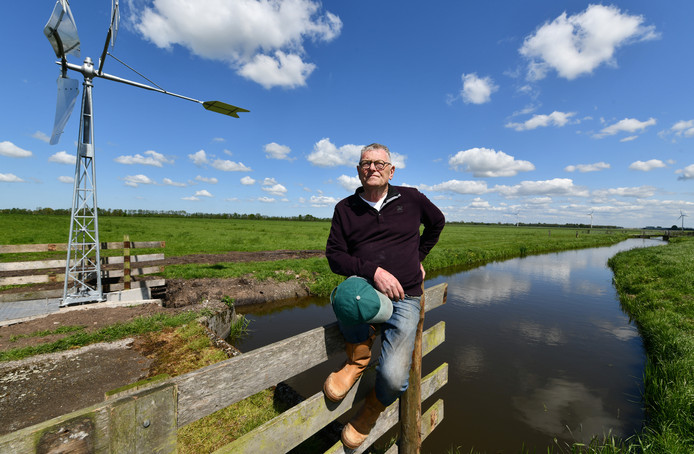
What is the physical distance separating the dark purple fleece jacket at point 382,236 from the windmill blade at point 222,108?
29.3 ft

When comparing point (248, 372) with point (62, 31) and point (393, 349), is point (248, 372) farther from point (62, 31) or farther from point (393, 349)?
point (62, 31)

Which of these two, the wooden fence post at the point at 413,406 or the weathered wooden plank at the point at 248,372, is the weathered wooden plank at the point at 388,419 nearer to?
the wooden fence post at the point at 413,406

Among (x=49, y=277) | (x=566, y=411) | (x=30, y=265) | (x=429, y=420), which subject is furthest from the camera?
(x=49, y=277)

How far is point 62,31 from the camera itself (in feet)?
27.5

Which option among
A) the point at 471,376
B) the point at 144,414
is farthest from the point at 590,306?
the point at 144,414

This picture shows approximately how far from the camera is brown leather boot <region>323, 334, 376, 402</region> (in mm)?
2383

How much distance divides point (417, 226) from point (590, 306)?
15237 mm

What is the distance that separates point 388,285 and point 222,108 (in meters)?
10.7

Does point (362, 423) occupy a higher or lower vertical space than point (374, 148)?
lower

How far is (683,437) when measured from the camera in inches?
181

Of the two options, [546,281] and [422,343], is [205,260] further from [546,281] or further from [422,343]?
[546,281]

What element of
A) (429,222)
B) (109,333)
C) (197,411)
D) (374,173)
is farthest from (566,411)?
(109,333)

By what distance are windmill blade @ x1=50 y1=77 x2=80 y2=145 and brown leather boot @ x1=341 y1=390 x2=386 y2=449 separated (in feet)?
39.6

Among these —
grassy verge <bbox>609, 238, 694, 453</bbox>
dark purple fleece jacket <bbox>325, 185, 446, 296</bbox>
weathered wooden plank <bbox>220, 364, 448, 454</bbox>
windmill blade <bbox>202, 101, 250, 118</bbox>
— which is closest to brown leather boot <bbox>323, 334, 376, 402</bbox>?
weathered wooden plank <bbox>220, 364, 448, 454</bbox>
